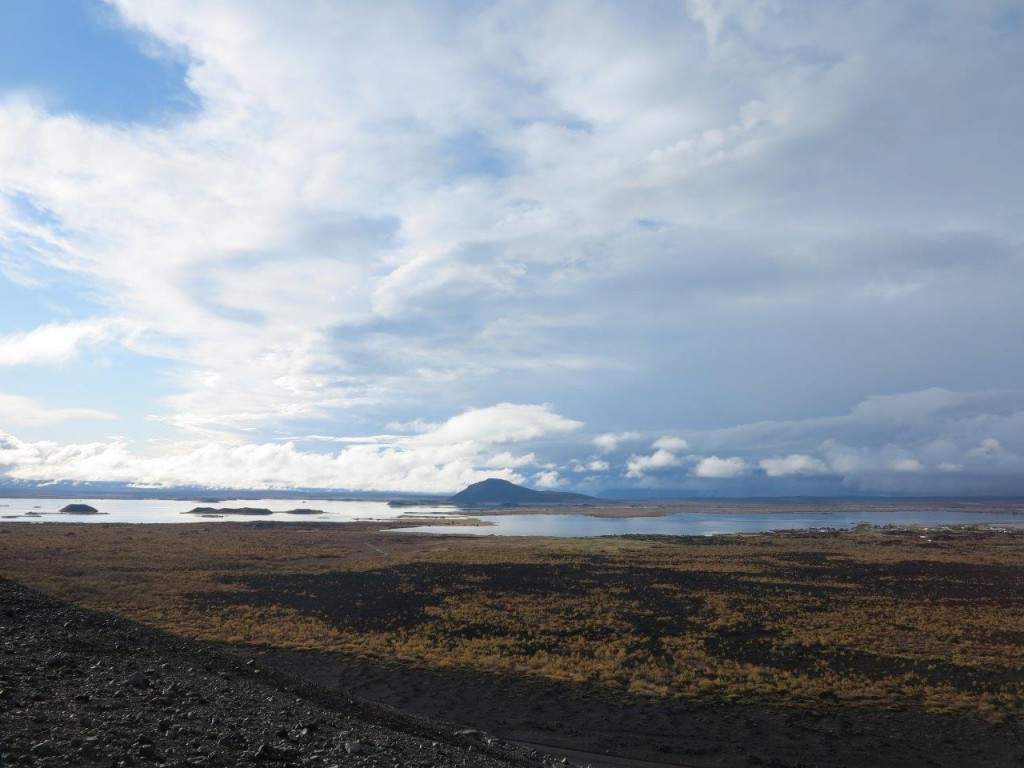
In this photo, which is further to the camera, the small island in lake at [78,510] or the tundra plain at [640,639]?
the small island in lake at [78,510]

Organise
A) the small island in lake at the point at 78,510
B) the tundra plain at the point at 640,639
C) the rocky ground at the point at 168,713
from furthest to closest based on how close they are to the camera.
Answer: the small island in lake at the point at 78,510 < the tundra plain at the point at 640,639 < the rocky ground at the point at 168,713

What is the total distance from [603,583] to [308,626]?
26.2 m

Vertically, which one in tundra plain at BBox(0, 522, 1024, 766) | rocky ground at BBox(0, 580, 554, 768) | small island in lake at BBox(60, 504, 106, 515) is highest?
rocky ground at BBox(0, 580, 554, 768)

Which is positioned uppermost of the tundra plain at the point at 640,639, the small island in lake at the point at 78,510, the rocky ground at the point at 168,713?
the rocky ground at the point at 168,713

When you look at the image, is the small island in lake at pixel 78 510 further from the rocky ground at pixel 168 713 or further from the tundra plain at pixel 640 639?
the rocky ground at pixel 168 713

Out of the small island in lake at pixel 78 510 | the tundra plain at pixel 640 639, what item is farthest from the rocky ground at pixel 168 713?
the small island in lake at pixel 78 510

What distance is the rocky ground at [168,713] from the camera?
31.4 ft

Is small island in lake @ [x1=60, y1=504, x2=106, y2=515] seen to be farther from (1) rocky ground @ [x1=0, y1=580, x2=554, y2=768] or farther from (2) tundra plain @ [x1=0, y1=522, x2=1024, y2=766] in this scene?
(1) rocky ground @ [x1=0, y1=580, x2=554, y2=768]

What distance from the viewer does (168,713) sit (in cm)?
1173

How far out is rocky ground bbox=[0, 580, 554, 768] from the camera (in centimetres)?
956

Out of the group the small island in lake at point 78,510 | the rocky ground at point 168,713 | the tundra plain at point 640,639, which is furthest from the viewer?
the small island in lake at point 78,510

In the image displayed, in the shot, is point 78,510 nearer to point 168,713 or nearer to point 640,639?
point 640,639

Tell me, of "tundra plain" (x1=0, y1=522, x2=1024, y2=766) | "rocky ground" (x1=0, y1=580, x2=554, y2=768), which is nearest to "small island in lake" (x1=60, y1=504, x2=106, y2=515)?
"tundra plain" (x1=0, y1=522, x2=1024, y2=766)

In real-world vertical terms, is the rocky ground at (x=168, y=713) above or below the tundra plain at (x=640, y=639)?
above
